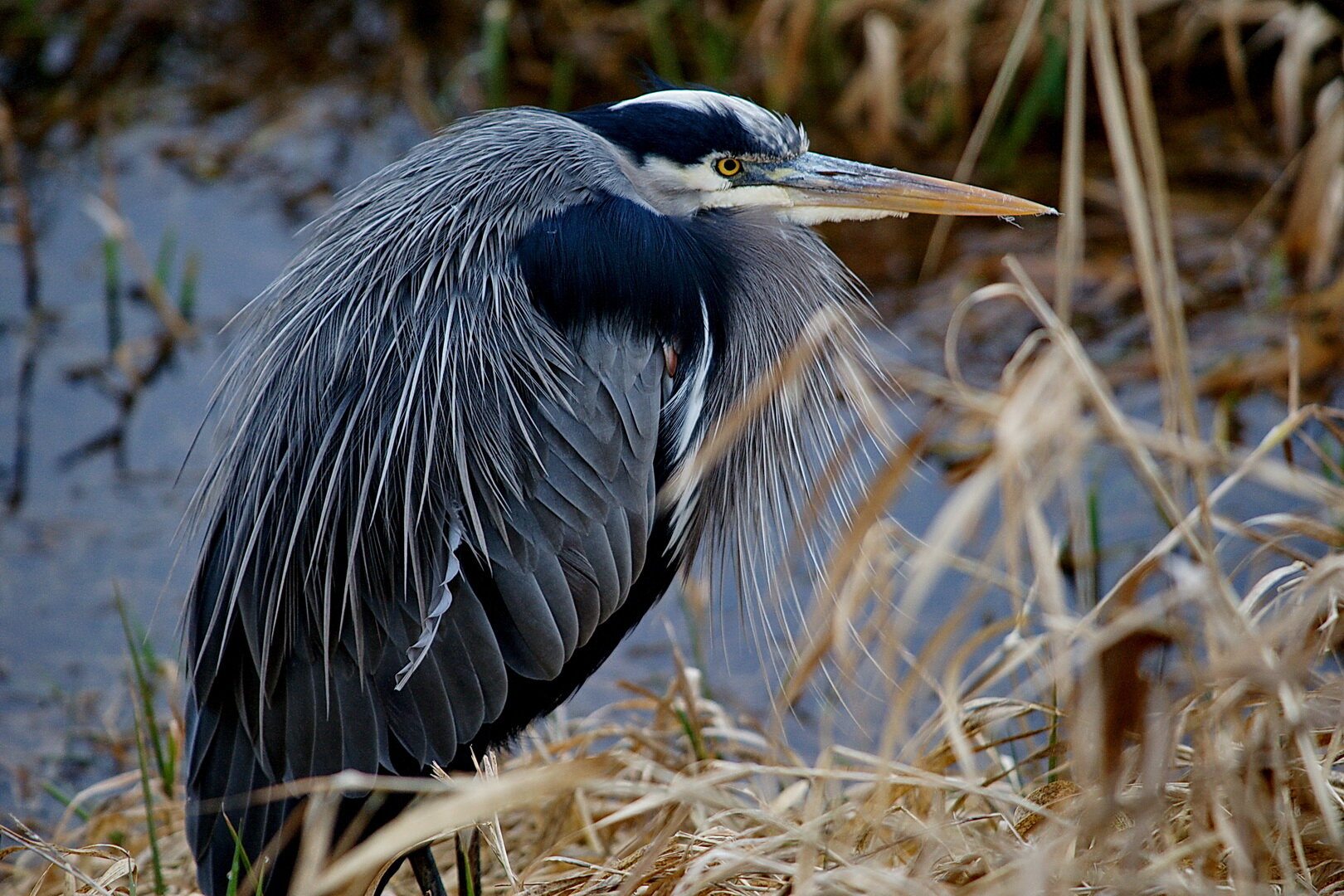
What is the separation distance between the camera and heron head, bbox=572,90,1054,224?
238 centimetres

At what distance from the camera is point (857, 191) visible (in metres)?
2.48

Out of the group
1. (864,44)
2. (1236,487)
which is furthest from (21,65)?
(1236,487)

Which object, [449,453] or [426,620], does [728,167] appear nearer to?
[449,453]

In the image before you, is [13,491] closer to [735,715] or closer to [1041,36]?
[735,715]

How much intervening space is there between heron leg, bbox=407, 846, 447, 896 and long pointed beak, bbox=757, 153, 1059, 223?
135 cm

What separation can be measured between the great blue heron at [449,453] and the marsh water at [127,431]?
0.60 m

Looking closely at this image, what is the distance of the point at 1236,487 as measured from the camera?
3727mm

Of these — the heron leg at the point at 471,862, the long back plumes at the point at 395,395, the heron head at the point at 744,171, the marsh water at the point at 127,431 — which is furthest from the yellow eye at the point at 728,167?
the heron leg at the point at 471,862

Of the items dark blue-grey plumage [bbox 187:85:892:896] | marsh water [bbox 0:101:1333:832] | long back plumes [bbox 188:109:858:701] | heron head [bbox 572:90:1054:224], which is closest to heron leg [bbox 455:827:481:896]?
dark blue-grey plumage [bbox 187:85:892:896]

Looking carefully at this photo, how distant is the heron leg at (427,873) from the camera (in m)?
2.46

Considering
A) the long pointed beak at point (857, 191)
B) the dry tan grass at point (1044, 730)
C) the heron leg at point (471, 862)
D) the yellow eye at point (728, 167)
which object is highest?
the yellow eye at point (728, 167)

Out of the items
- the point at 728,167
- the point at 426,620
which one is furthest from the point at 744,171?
the point at 426,620

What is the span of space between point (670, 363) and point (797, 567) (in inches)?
56.6

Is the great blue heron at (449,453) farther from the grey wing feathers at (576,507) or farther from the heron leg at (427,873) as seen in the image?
the heron leg at (427,873)
